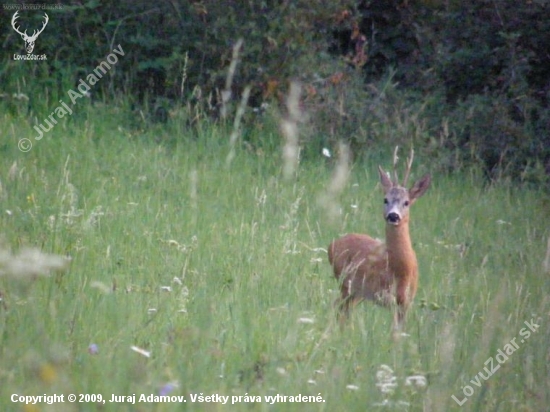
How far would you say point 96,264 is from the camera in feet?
19.7

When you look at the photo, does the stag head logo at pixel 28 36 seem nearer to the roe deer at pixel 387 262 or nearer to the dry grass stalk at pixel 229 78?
the dry grass stalk at pixel 229 78

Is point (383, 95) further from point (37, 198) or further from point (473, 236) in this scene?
point (37, 198)

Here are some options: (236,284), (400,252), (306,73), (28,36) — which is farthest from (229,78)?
(28,36)

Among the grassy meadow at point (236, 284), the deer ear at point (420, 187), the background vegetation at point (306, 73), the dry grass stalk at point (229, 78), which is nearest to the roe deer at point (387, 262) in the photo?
the deer ear at point (420, 187)

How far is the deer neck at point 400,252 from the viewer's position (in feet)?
21.2

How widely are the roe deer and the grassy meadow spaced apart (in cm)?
13

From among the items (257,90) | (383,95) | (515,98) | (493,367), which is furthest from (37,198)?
(515,98)

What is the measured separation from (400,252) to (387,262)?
122mm

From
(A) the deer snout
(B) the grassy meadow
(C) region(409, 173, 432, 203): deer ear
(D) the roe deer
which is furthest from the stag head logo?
(A) the deer snout

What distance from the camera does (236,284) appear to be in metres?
5.98

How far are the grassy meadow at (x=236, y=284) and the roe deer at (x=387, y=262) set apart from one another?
135 mm

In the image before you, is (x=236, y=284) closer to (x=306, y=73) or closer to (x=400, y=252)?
(x=400, y=252)

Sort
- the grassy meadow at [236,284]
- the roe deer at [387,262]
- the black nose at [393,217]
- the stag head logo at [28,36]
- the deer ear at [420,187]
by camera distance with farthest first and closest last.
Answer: the stag head logo at [28,36], the deer ear at [420,187], the black nose at [393,217], the roe deer at [387,262], the grassy meadow at [236,284]

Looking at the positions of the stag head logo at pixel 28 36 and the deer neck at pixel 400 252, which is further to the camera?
the stag head logo at pixel 28 36
